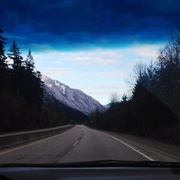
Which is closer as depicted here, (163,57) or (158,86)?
(163,57)

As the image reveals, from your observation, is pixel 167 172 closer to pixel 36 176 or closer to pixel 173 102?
pixel 36 176

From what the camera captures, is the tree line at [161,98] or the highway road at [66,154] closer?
the highway road at [66,154]

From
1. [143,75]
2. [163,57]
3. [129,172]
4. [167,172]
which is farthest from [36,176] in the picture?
[143,75]

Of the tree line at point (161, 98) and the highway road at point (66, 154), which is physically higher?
the tree line at point (161, 98)

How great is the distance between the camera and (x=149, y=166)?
5.95m

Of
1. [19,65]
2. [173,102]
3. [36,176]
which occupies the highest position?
[19,65]

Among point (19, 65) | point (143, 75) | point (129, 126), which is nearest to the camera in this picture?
point (143, 75)

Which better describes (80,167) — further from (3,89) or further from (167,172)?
(3,89)

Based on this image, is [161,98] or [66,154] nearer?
[66,154]

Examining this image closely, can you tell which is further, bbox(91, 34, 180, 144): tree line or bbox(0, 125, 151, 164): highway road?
bbox(91, 34, 180, 144): tree line

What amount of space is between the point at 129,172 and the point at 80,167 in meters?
0.73

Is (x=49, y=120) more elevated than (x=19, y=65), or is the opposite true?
(x=19, y=65)

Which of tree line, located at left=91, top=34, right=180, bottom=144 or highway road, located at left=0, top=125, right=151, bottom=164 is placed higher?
tree line, located at left=91, top=34, right=180, bottom=144

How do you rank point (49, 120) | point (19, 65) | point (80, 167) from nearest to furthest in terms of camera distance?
point (80, 167)
point (19, 65)
point (49, 120)
